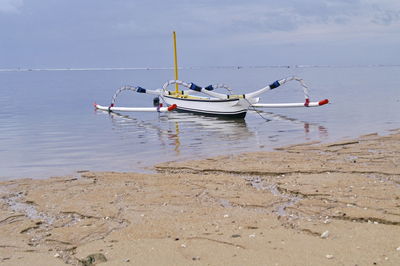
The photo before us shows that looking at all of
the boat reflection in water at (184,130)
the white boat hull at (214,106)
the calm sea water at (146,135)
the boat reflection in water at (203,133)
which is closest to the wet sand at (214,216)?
the calm sea water at (146,135)

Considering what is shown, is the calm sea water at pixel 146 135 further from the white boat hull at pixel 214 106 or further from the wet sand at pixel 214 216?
the wet sand at pixel 214 216

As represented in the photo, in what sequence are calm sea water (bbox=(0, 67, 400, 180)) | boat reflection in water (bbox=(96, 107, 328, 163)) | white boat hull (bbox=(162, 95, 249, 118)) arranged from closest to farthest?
calm sea water (bbox=(0, 67, 400, 180)), boat reflection in water (bbox=(96, 107, 328, 163)), white boat hull (bbox=(162, 95, 249, 118))

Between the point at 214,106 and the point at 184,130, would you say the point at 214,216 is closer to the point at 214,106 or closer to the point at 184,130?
the point at 184,130

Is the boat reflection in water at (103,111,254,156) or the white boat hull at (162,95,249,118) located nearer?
the boat reflection in water at (103,111,254,156)

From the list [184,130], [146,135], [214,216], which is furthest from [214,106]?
[214,216]

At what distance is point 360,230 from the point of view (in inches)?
226

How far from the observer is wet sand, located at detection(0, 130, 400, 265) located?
520 centimetres

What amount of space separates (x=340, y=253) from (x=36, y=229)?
13.4 ft

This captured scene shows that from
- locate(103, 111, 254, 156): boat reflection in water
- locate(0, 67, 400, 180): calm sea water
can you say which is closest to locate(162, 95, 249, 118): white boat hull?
locate(103, 111, 254, 156): boat reflection in water

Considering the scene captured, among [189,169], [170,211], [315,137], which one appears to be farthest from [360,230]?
[315,137]

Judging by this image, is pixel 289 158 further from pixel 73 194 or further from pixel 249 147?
pixel 73 194

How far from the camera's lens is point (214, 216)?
22.1 ft

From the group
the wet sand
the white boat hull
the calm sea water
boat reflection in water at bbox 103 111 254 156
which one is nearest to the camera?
the wet sand

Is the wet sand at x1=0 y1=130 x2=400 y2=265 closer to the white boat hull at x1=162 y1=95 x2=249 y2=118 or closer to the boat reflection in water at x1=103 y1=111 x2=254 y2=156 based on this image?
the boat reflection in water at x1=103 y1=111 x2=254 y2=156
